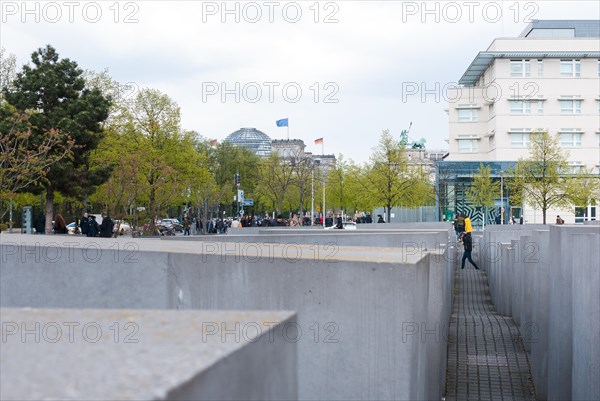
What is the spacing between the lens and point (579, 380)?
7.77 m

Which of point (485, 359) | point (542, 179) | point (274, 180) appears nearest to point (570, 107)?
point (542, 179)

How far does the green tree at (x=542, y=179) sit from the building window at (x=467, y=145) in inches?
1014

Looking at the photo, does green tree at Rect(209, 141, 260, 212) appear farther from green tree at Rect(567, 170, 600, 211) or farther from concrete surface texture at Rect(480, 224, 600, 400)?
concrete surface texture at Rect(480, 224, 600, 400)

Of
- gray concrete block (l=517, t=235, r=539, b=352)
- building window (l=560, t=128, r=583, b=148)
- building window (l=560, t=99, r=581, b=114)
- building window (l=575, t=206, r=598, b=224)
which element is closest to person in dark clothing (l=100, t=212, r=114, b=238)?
gray concrete block (l=517, t=235, r=539, b=352)

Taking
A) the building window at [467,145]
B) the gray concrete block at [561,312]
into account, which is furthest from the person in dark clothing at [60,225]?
the building window at [467,145]

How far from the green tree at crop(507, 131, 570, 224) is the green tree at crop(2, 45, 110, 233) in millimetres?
28598

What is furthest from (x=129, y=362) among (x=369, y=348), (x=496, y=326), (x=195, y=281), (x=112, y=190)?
(x=112, y=190)

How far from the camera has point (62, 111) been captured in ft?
124

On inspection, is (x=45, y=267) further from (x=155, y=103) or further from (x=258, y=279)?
(x=155, y=103)

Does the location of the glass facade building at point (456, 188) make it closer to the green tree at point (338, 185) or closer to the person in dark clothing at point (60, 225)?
the green tree at point (338, 185)

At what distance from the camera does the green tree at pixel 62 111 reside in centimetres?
3700

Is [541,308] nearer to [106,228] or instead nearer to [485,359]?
[485,359]

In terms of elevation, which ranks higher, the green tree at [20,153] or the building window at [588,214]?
the green tree at [20,153]

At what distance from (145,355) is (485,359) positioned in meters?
11.1
